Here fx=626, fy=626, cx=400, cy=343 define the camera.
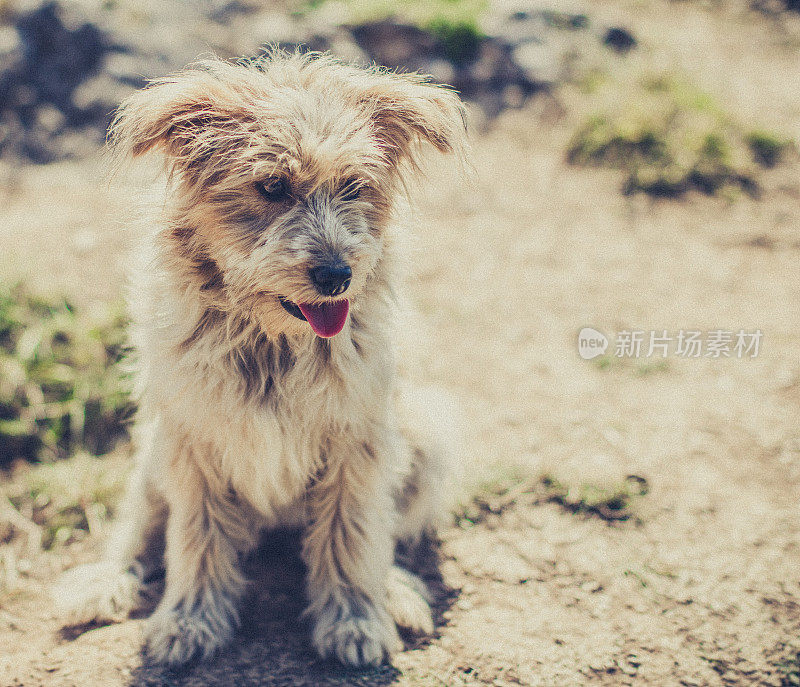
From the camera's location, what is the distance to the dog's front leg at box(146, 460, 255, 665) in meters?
2.42

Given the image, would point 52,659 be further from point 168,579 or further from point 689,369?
point 689,369

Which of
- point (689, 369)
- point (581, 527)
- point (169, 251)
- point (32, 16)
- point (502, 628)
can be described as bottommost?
point (502, 628)

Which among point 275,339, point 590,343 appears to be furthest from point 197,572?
point 590,343

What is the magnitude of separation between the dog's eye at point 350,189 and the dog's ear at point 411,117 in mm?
205

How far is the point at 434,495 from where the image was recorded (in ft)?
9.73

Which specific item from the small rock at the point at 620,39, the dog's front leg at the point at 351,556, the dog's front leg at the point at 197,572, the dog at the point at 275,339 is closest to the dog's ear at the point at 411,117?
the dog at the point at 275,339

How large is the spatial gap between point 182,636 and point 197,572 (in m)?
0.24

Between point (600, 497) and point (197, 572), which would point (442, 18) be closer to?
point (600, 497)

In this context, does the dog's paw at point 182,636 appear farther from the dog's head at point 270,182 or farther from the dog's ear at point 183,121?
the dog's ear at point 183,121

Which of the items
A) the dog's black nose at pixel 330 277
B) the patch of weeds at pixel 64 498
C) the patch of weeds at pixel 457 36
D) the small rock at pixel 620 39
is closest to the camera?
the dog's black nose at pixel 330 277

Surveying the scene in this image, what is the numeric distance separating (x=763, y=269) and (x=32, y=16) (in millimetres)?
7894

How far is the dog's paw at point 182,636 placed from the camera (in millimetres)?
2389

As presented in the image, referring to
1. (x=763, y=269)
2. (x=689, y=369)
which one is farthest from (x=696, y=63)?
(x=689, y=369)

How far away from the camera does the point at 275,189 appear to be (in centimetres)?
211
